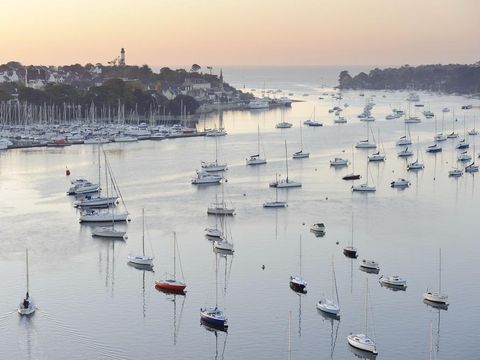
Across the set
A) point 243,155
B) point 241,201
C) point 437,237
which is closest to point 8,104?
point 243,155

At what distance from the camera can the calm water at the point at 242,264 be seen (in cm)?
1209

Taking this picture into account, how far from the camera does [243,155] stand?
1163 inches

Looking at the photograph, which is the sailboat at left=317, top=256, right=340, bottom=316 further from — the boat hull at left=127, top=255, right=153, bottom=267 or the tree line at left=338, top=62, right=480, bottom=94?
the tree line at left=338, top=62, right=480, bottom=94

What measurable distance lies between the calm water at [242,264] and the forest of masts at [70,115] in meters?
10.2

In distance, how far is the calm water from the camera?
1209cm

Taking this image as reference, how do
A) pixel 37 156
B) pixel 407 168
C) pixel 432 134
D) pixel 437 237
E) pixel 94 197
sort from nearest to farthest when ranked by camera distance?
pixel 437 237 < pixel 94 197 < pixel 407 168 < pixel 37 156 < pixel 432 134

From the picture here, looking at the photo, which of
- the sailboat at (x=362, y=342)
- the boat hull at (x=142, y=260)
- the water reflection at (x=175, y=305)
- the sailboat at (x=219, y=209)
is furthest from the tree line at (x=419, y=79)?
the sailboat at (x=362, y=342)

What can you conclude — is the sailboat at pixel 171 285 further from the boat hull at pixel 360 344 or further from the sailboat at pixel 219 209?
the sailboat at pixel 219 209

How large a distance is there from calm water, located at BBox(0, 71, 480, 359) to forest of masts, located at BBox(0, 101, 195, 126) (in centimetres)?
1016

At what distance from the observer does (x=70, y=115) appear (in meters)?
39.5

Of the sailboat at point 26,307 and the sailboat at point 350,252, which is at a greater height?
the sailboat at point 350,252

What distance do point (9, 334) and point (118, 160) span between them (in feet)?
52.8

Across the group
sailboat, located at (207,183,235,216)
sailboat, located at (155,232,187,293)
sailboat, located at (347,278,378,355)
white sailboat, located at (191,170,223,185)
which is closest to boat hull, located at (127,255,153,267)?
sailboat, located at (155,232,187,293)

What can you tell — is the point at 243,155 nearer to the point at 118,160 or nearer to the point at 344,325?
the point at 118,160
